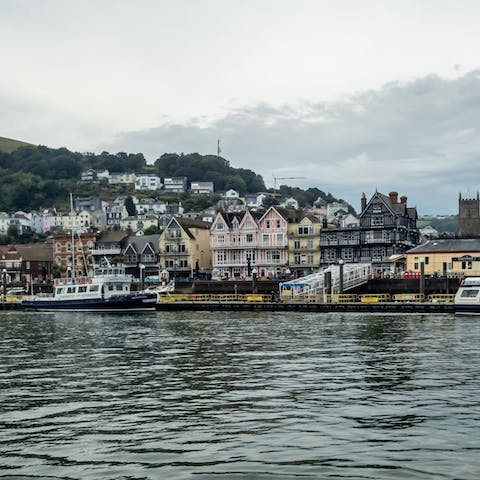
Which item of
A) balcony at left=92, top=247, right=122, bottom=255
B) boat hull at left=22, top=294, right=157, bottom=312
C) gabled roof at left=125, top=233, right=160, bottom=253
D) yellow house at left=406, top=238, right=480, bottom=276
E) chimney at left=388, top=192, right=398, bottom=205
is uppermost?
chimney at left=388, top=192, right=398, bottom=205

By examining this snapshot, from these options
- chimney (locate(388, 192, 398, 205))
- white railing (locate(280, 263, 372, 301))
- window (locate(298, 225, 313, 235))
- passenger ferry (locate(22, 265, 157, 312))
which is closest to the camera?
passenger ferry (locate(22, 265, 157, 312))

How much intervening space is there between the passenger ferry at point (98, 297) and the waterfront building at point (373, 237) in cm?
3844

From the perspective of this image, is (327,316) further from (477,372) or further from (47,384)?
(47,384)

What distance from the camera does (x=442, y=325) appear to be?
56.0 m

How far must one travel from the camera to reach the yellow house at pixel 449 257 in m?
91.0

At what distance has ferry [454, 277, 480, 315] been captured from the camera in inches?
2621

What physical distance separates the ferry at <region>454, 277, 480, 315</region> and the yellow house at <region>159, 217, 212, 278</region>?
63563 mm

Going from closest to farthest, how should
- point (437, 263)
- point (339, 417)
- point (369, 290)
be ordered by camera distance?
point (339, 417), point (369, 290), point (437, 263)

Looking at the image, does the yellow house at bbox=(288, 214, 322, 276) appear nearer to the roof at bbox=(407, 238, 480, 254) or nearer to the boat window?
the roof at bbox=(407, 238, 480, 254)

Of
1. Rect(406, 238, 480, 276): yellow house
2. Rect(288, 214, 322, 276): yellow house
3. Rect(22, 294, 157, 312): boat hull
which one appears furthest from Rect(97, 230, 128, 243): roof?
Rect(406, 238, 480, 276): yellow house

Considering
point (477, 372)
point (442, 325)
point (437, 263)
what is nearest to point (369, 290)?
point (437, 263)

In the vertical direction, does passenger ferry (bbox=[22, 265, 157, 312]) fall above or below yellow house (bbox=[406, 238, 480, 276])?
below

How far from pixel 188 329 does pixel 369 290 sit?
36.1m

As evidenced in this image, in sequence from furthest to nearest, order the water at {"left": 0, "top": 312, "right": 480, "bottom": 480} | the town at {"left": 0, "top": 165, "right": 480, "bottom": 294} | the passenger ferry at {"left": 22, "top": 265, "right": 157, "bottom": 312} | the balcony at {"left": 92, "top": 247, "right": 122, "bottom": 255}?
the balcony at {"left": 92, "top": 247, "right": 122, "bottom": 255}, the town at {"left": 0, "top": 165, "right": 480, "bottom": 294}, the passenger ferry at {"left": 22, "top": 265, "right": 157, "bottom": 312}, the water at {"left": 0, "top": 312, "right": 480, "bottom": 480}
